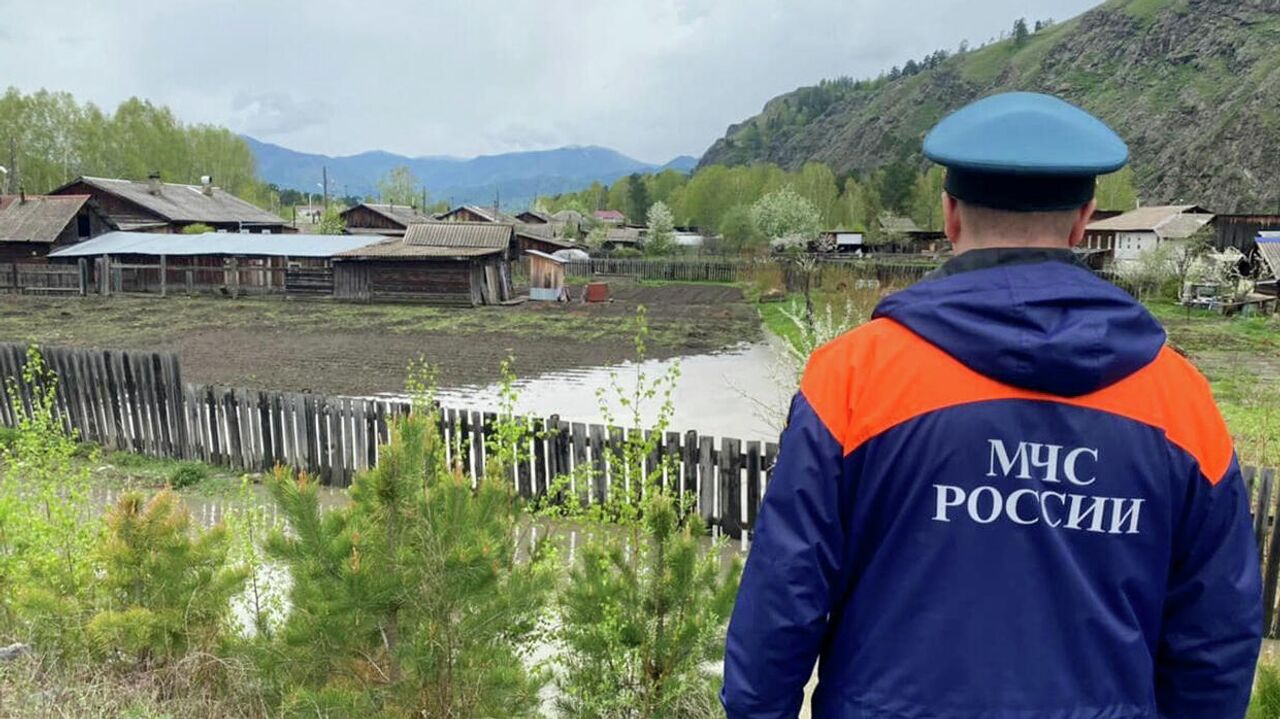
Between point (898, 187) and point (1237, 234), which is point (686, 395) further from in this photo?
point (898, 187)

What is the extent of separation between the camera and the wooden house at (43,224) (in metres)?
37.4

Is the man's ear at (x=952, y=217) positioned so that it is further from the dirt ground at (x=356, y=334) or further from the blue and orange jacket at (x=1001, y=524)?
the dirt ground at (x=356, y=334)

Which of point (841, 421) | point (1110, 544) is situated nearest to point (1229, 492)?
point (1110, 544)

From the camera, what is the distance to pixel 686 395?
14914mm

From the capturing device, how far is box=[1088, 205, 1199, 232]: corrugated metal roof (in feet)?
180

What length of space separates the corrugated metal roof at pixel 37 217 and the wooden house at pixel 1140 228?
5767cm

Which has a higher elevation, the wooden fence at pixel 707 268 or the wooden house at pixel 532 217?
the wooden house at pixel 532 217

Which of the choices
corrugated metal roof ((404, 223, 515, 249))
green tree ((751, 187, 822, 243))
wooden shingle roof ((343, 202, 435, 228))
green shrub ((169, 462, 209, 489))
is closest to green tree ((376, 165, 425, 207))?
wooden shingle roof ((343, 202, 435, 228))

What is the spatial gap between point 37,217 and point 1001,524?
47.8 meters

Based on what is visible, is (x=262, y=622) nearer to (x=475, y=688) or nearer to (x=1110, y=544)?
(x=475, y=688)

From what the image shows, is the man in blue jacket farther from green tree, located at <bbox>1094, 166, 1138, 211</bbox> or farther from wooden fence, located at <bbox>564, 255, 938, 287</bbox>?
green tree, located at <bbox>1094, 166, 1138, 211</bbox>

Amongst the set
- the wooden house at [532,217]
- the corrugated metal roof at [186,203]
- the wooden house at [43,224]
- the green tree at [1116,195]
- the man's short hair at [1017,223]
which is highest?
the green tree at [1116,195]

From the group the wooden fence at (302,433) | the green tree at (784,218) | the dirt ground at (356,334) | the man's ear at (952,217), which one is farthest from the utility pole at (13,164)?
the man's ear at (952,217)

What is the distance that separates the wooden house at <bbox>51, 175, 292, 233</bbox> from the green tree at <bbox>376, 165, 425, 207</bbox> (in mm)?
38000
